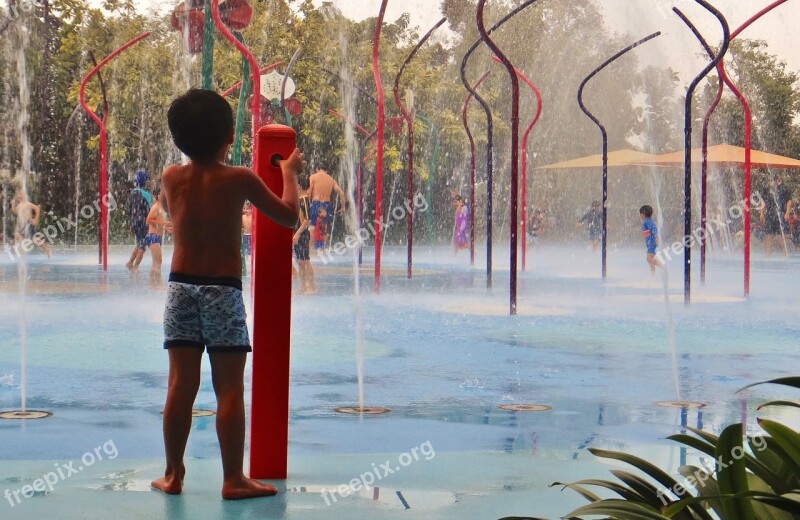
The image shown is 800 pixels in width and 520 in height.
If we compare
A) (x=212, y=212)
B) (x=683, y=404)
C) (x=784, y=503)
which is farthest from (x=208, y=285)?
(x=683, y=404)

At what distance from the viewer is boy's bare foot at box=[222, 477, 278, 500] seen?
3875mm

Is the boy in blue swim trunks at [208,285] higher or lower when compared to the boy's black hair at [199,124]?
lower

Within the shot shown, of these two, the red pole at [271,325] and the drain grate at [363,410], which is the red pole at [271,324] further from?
the drain grate at [363,410]

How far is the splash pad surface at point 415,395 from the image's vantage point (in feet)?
13.3

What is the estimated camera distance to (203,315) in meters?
3.88

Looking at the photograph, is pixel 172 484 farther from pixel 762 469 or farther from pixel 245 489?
pixel 762 469

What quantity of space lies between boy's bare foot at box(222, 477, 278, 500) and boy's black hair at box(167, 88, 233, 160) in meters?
1.09

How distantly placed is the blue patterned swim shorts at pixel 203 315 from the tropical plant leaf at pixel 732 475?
1.95m

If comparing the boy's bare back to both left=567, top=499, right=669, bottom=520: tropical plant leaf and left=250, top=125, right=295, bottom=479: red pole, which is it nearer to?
left=250, top=125, right=295, bottom=479: red pole

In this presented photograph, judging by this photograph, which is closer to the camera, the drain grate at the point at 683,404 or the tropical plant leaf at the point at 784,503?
the tropical plant leaf at the point at 784,503

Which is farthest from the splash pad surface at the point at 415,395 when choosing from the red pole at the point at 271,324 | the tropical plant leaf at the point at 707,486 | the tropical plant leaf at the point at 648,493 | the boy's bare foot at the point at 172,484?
the tropical plant leaf at the point at 707,486

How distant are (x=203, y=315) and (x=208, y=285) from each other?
10 cm

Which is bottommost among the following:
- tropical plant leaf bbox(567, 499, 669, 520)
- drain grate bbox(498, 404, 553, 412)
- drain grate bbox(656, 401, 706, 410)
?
drain grate bbox(656, 401, 706, 410)

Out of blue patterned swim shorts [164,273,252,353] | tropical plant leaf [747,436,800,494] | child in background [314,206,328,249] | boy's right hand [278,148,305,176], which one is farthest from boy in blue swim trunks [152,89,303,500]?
child in background [314,206,328,249]
